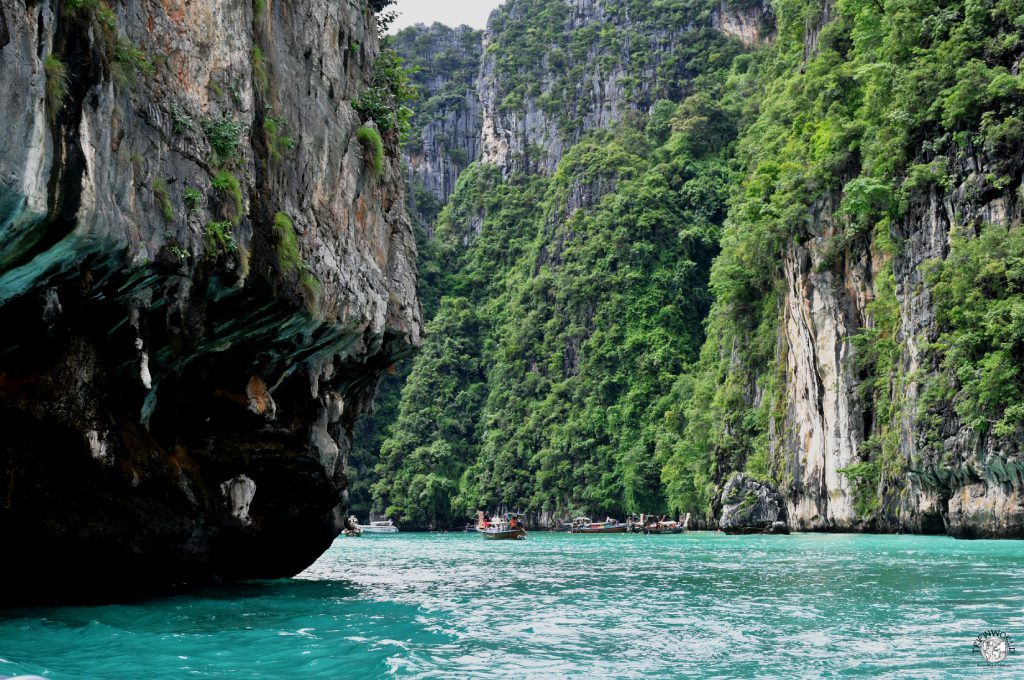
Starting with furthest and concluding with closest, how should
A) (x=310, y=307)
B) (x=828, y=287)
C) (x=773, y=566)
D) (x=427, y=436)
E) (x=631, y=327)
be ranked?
(x=427, y=436) → (x=631, y=327) → (x=828, y=287) → (x=773, y=566) → (x=310, y=307)

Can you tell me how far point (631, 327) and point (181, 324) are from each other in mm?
58250

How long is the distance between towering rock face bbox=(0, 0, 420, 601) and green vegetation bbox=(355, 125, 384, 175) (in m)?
0.12

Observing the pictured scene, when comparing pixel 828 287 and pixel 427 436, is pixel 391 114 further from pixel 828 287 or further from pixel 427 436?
pixel 427 436

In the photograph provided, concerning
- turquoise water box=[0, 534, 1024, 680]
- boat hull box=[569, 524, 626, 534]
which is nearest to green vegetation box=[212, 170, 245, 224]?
turquoise water box=[0, 534, 1024, 680]

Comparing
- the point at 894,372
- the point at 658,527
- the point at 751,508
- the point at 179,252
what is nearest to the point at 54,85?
the point at 179,252

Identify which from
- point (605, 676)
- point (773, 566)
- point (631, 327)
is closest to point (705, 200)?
point (631, 327)

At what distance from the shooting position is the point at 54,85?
27.0 feet

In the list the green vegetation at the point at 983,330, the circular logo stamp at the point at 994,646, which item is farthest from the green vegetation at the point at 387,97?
the green vegetation at the point at 983,330

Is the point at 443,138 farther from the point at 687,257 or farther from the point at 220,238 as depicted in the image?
the point at 220,238

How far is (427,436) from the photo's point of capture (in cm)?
7644

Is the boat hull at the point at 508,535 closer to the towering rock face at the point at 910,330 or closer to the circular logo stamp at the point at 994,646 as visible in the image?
the towering rock face at the point at 910,330

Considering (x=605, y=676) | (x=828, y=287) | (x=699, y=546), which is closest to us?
(x=605, y=676)

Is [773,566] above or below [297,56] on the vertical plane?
below

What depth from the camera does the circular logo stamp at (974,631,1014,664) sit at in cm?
889
